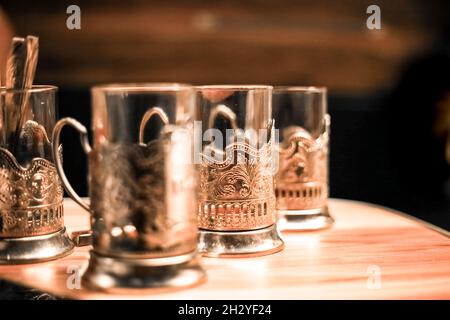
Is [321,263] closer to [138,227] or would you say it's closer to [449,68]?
[138,227]

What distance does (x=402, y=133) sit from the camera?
168 cm

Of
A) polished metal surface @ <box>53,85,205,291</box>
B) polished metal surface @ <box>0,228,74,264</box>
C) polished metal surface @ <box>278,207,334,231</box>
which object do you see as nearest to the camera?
polished metal surface @ <box>53,85,205,291</box>

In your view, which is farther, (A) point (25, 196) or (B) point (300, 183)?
A: (B) point (300, 183)

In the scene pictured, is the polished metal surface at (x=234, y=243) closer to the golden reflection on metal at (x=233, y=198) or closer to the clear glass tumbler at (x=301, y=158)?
the golden reflection on metal at (x=233, y=198)

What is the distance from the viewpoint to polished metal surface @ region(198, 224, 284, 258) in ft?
2.55

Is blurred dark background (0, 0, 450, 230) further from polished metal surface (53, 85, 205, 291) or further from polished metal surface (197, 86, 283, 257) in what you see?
polished metal surface (53, 85, 205, 291)

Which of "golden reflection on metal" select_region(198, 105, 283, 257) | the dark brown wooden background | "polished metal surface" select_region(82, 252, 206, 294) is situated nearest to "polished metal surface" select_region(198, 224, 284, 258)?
"golden reflection on metal" select_region(198, 105, 283, 257)

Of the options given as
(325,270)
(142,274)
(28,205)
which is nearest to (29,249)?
(28,205)

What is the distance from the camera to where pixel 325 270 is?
2.37ft

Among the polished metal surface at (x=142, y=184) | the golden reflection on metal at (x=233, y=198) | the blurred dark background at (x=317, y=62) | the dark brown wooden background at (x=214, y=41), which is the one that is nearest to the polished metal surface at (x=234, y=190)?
the golden reflection on metal at (x=233, y=198)

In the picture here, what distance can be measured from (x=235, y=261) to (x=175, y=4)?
0.96 metres

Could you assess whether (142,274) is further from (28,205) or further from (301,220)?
(301,220)

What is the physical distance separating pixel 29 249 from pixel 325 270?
1.08 ft
